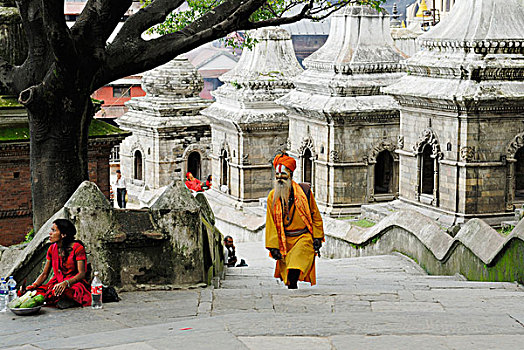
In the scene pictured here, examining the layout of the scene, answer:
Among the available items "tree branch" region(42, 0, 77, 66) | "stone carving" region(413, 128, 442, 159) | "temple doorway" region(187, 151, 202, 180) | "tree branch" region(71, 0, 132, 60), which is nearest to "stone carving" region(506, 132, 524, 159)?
"stone carving" region(413, 128, 442, 159)

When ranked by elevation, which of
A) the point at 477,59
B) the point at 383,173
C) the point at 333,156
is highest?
the point at 477,59

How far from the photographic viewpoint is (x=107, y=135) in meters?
16.5

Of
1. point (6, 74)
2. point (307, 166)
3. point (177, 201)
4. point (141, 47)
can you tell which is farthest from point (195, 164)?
point (177, 201)

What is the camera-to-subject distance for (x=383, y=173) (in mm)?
25500

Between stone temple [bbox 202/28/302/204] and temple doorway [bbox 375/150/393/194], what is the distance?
13.0 feet

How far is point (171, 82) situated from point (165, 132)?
2.23 meters

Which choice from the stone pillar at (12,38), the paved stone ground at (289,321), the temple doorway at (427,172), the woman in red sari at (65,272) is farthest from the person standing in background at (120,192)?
the woman in red sari at (65,272)

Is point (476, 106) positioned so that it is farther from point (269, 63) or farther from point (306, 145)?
point (269, 63)

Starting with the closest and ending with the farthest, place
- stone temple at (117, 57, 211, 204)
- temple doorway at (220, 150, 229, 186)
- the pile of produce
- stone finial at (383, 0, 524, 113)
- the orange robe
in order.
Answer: the pile of produce, stone finial at (383, 0, 524, 113), the orange robe, temple doorway at (220, 150, 229, 186), stone temple at (117, 57, 211, 204)

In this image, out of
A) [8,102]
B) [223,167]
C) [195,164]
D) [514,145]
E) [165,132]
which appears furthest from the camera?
[195,164]

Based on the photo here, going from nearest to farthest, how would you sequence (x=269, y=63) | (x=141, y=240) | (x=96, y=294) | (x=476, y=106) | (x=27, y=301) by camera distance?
(x=27, y=301)
(x=96, y=294)
(x=141, y=240)
(x=476, y=106)
(x=269, y=63)

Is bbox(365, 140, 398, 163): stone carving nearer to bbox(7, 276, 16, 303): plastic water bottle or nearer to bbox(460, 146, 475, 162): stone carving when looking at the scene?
bbox(460, 146, 475, 162): stone carving

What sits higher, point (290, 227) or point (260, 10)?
point (260, 10)

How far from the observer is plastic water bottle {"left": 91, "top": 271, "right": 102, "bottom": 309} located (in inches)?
338
